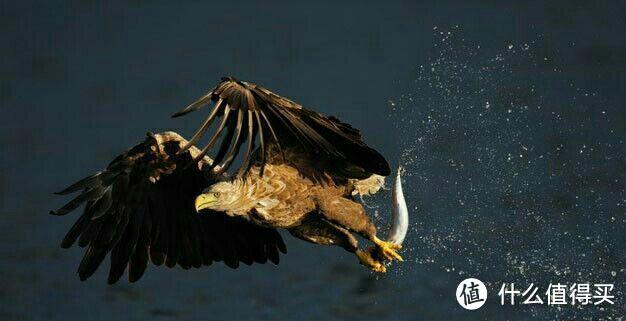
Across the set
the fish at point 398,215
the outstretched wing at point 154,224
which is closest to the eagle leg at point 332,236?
the fish at point 398,215

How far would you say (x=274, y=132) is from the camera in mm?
9289

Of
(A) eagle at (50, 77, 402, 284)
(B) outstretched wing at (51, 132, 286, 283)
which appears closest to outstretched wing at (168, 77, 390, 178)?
(A) eagle at (50, 77, 402, 284)

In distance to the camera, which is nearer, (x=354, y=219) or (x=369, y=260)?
(x=354, y=219)

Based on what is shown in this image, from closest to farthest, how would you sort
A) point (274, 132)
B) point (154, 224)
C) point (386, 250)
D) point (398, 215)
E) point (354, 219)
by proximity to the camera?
point (274, 132) < point (354, 219) < point (386, 250) < point (398, 215) < point (154, 224)

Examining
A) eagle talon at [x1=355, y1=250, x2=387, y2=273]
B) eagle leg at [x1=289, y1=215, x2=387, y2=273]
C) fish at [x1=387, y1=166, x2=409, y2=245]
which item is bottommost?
eagle talon at [x1=355, y1=250, x2=387, y2=273]

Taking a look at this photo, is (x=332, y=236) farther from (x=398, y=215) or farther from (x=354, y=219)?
(x=398, y=215)

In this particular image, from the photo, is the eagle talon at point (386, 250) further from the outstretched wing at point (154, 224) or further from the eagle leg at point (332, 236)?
the outstretched wing at point (154, 224)

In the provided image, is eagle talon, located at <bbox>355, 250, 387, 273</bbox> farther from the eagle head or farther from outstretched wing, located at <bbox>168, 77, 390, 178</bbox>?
the eagle head

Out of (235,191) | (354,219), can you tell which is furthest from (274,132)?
(354,219)

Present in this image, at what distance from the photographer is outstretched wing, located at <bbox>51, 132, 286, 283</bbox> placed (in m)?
10.0

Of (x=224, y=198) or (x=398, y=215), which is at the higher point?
(x=398, y=215)

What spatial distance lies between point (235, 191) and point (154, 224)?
1.10 metres

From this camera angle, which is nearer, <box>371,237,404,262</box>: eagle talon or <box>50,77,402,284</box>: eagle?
<box>50,77,402,284</box>: eagle

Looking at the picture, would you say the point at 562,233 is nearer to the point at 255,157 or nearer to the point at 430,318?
the point at 430,318
